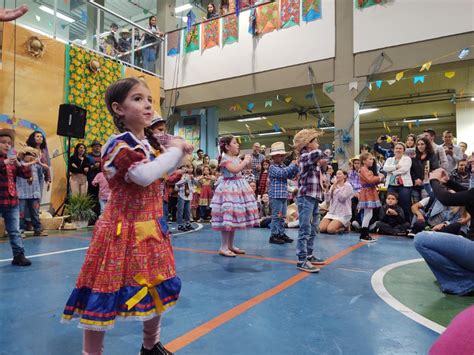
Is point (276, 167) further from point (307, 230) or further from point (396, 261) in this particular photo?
point (396, 261)

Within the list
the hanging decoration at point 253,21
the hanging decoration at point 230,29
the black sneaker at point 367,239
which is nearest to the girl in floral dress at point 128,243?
the black sneaker at point 367,239

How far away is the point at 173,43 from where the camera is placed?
1292 centimetres

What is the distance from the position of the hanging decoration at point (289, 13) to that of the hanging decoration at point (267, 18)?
204mm

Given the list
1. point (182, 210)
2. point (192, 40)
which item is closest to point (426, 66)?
point (182, 210)

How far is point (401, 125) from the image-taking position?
833 inches

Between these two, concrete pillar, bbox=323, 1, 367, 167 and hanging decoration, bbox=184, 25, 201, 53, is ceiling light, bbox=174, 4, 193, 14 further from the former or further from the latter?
concrete pillar, bbox=323, 1, 367, 167

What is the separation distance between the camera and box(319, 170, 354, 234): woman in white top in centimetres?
676

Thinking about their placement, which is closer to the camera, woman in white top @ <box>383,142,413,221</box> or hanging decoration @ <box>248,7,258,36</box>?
woman in white top @ <box>383,142,413,221</box>

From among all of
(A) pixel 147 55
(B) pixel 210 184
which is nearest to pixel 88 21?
(A) pixel 147 55

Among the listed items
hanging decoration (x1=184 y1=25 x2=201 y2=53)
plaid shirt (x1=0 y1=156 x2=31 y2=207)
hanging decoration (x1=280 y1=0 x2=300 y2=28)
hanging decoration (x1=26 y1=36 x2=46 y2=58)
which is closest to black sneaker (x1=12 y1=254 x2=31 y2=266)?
plaid shirt (x1=0 y1=156 x2=31 y2=207)

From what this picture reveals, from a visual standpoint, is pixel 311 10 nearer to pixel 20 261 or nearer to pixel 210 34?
pixel 210 34

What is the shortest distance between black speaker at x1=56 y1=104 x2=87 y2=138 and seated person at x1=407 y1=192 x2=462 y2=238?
24.2 ft

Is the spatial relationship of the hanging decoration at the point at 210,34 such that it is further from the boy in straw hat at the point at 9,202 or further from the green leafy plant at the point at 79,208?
the boy in straw hat at the point at 9,202

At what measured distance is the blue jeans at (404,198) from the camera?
6.84 m
